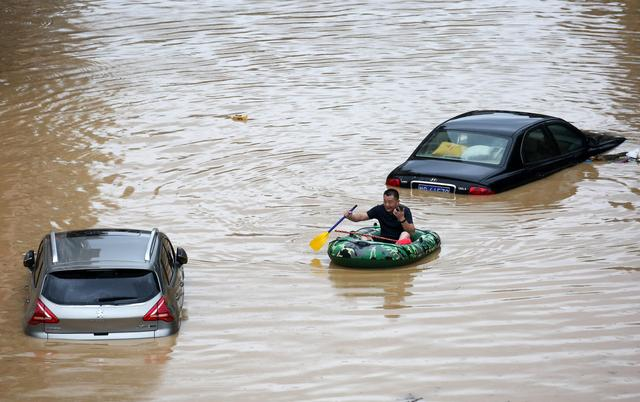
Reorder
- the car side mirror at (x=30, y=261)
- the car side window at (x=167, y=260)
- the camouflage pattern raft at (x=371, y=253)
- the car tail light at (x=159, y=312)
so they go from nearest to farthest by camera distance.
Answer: the car tail light at (x=159, y=312) < the car side window at (x=167, y=260) < the car side mirror at (x=30, y=261) < the camouflage pattern raft at (x=371, y=253)

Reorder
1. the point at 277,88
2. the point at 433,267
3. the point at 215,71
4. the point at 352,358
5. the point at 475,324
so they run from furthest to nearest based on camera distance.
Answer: the point at 215,71 < the point at 277,88 < the point at 433,267 < the point at 475,324 < the point at 352,358

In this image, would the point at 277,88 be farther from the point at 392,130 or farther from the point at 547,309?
the point at 547,309

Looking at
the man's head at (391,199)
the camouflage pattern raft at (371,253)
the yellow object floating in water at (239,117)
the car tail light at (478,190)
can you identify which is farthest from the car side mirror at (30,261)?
the yellow object floating in water at (239,117)

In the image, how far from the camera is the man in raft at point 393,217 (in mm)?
18953

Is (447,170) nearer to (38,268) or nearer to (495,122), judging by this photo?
(495,122)

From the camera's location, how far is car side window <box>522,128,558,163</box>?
78.2 feet

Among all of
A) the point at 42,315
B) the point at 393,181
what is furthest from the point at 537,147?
the point at 42,315

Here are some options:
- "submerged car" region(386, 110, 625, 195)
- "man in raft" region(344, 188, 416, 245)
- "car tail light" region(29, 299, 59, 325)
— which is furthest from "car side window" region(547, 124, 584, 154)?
"car tail light" region(29, 299, 59, 325)

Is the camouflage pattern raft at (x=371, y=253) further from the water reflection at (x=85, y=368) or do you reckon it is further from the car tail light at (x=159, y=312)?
the car tail light at (x=159, y=312)

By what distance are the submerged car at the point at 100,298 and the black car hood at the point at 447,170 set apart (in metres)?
8.47

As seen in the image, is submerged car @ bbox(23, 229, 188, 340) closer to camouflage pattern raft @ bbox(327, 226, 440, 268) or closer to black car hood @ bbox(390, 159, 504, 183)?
camouflage pattern raft @ bbox(327, 226, 440, 268)

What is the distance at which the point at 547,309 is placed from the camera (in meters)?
16.6

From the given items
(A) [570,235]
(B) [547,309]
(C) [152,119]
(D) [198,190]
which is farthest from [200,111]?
(B) [547,309]

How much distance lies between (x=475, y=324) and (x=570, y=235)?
4956 mm
